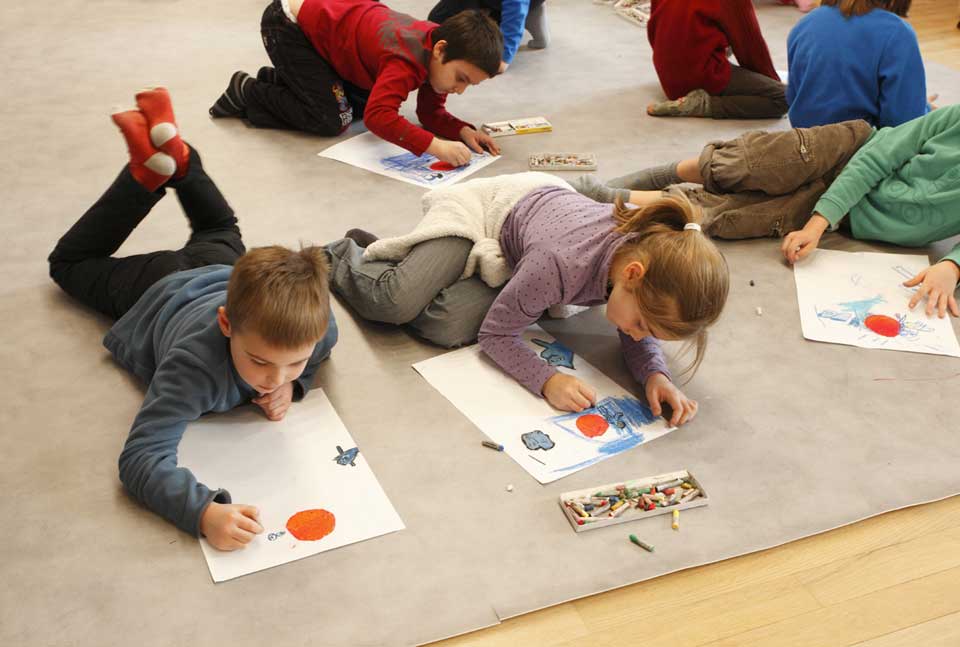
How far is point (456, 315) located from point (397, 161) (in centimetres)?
82

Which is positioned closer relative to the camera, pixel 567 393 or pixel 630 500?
pixel 630 500

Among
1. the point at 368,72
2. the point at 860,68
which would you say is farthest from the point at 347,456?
the point at 860,68

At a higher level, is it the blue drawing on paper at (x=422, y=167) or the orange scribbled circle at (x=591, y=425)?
the blue drawing on paper at (x=422, y=167)

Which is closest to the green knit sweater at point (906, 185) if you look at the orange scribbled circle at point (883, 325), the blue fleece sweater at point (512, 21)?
the orange scribbled circle at point (883, 325)

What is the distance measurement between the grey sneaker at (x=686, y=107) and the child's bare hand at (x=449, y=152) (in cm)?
71

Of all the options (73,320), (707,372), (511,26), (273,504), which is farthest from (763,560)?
(511,26)

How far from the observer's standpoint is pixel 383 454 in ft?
4.46

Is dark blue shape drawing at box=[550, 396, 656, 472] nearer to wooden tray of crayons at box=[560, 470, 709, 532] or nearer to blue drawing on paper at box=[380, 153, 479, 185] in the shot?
wooden tray of crayons at box=[560, 470, 709, 532]

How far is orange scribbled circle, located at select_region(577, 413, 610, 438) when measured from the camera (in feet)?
4.65

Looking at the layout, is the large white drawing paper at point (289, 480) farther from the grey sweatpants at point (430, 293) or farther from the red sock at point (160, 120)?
the red sock at point (160, 120)

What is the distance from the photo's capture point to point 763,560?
4.05 ft

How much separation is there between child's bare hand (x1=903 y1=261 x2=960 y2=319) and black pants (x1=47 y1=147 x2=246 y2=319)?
1.36 meters

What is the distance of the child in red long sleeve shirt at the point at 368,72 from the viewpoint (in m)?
2.14

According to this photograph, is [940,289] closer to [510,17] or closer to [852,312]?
[852,312]
